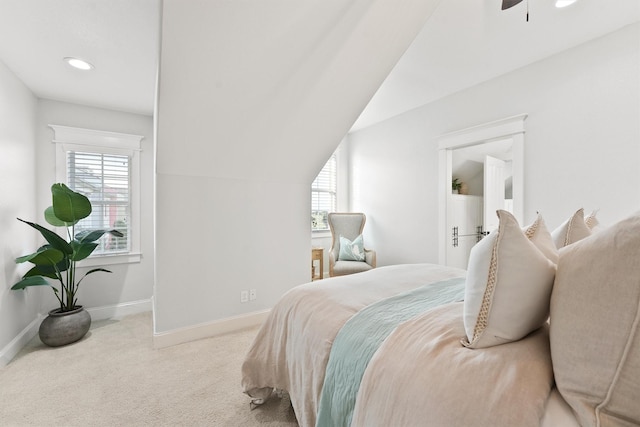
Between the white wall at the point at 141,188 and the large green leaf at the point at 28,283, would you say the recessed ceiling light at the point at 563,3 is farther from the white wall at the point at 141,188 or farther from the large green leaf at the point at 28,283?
the large green leaf at the point at 28,283

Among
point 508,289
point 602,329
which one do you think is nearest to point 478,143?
point 508,289

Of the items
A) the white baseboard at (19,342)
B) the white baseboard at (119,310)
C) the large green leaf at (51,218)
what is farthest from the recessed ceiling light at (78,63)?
the white baseboard at (119,310)

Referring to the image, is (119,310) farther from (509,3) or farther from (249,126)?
(509,3)

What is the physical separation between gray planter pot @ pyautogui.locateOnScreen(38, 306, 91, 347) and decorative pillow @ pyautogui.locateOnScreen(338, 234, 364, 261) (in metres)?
3.00

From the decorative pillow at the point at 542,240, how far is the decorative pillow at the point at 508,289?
10 centimetres

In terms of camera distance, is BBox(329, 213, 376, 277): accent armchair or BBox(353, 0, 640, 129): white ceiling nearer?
BBox(353, 0, 640, 129): white ceiling

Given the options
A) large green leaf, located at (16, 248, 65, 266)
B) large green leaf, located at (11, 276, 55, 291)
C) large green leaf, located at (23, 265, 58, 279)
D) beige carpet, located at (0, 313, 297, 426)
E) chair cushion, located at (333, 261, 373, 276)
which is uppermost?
large green leaf, located at (16, 248, 65, 266)

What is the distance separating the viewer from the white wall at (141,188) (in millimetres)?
2947

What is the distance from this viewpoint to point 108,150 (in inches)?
128

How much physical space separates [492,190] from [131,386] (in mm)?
4364

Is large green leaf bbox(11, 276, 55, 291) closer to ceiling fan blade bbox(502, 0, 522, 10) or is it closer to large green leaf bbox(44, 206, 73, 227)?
large green leaf bbox(44, 206, 73, 227)

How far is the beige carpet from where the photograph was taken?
1605 millimetres

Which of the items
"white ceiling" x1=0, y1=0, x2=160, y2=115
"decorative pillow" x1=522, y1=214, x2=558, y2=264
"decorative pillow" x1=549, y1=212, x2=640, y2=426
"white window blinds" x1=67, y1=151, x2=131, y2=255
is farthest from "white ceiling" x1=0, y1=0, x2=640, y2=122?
"decorative pillow" x1=549, y1=212, x2=640, y2=426

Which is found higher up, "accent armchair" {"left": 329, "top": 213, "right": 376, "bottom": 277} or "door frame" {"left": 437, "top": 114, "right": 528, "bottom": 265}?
"door frame" {"left": 437, "top": 114, "right": 528, "bottom": 265}
